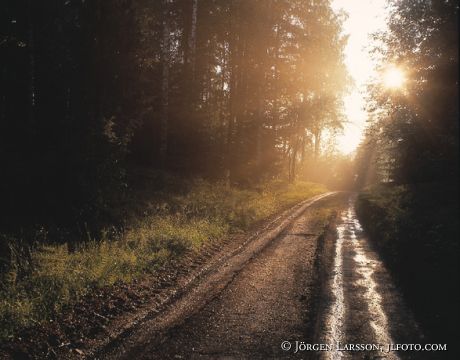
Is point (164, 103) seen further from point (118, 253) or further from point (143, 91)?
point (118, 253)

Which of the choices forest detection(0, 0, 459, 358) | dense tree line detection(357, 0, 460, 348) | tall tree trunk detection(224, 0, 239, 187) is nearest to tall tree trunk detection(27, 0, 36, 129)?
forest detection(0, 0, 459, 358)

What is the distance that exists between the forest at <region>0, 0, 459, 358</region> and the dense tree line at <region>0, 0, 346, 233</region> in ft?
0.22

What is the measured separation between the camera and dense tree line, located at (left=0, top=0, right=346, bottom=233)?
1114cm

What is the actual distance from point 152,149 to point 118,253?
14.0m

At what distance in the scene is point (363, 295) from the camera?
7699 millimetres

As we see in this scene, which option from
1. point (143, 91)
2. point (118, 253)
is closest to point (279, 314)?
point (118, 253)

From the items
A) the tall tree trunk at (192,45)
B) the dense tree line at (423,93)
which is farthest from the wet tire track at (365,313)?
the tall tree trunk at (192,45)

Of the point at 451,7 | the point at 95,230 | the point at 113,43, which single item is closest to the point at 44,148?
the point at 95,230

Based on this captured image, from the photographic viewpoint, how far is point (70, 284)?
7367 mm

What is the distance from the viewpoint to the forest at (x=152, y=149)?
28.7 ft

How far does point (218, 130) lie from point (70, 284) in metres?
19.9

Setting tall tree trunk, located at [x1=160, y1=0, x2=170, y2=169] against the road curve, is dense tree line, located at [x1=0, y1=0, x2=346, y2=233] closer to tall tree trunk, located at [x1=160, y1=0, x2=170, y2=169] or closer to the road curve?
tall tree trunk, located at [x1=160, y1=0, x2=170, y2=169]

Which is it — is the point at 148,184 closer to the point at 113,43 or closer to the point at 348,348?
the point at 113,43

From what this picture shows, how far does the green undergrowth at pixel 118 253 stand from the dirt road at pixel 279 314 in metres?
1.66
